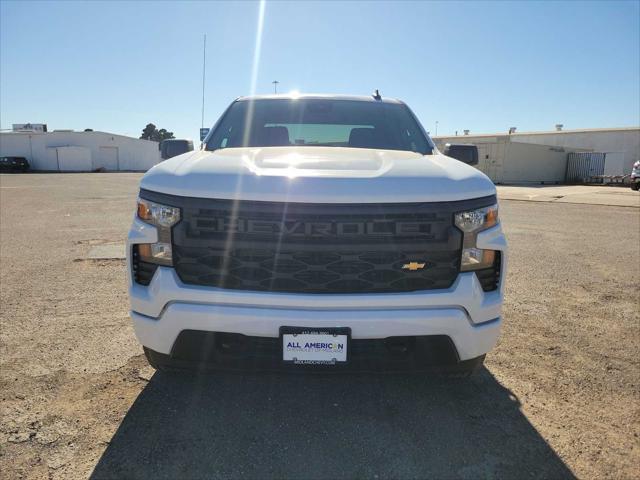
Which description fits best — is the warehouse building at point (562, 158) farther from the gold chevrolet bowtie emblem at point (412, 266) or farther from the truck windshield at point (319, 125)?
the gold chevrolet bowtie emblem at point (412, 266)

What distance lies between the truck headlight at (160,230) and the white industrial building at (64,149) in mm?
51512

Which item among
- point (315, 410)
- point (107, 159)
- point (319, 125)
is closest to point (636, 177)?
point (319, 125)

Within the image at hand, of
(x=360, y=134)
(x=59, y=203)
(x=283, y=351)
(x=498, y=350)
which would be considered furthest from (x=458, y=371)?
(x=59, y=203)

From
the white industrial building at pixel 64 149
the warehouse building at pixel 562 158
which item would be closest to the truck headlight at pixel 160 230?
the warehouse building at pixel 562 158

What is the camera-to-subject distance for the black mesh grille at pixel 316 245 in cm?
219

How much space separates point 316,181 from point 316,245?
31 cm

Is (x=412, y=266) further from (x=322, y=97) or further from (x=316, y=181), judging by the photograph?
(x=322, y=97)

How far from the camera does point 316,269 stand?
221cm

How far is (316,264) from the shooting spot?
87.0 inches

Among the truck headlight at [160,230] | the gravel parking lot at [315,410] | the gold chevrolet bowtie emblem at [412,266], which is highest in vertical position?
the truck headlight at [160,230]

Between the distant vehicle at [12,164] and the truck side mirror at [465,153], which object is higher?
the truck side mirror at [465,153]

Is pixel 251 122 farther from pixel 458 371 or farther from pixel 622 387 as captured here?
pixel 622 387

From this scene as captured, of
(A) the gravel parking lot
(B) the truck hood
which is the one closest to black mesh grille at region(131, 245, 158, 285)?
(B) the truck hood

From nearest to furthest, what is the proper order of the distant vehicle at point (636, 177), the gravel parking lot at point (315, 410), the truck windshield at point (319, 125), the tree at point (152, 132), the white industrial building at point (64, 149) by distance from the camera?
the gravel parking lot at point (315, 410) → the truck windshield at point (319, 125) → the distant vehicle at point (636, 177) → the white industrial building at point (64, 149) → the tree at point (152, 132)
